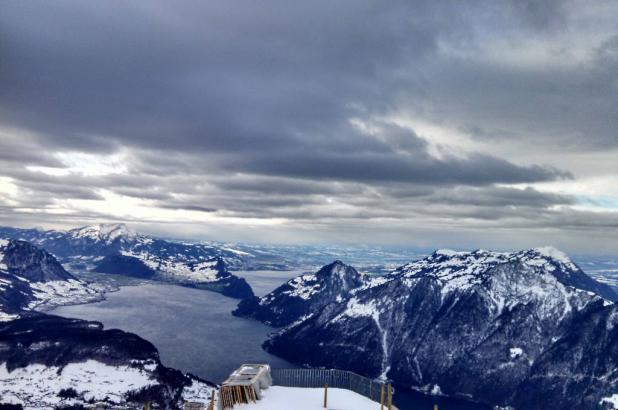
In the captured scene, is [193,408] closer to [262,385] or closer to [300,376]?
[262,385]

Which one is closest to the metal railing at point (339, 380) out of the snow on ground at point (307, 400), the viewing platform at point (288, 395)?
the viewing platform at point (288, 395)

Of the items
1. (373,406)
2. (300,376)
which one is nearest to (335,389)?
(373,406)

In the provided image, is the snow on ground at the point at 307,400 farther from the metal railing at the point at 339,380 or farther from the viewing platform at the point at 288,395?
the metal railing at the point at 339,380

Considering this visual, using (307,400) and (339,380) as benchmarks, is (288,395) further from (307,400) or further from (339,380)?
(339,380)

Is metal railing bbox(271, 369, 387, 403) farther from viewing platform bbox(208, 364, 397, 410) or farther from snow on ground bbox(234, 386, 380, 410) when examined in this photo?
snow on ground bbox(234, 386, 380, 410)

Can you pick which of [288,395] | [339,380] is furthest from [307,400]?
[339,380]

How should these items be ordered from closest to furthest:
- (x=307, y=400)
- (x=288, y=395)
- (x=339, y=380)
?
(x=307, y=400)
(x=288, y=395)
(x=339, y=380)

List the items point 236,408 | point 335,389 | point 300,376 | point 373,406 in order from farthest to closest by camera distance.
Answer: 1. point 300,376
2. point 335,389
3. point 373,406
4. point 236,408

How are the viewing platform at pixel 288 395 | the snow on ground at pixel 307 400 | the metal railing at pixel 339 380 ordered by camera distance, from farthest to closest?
the metal railing at pixel 339 380 < the snow on ground at pixel 307 400 < the viewing platform at pixel 288 395
